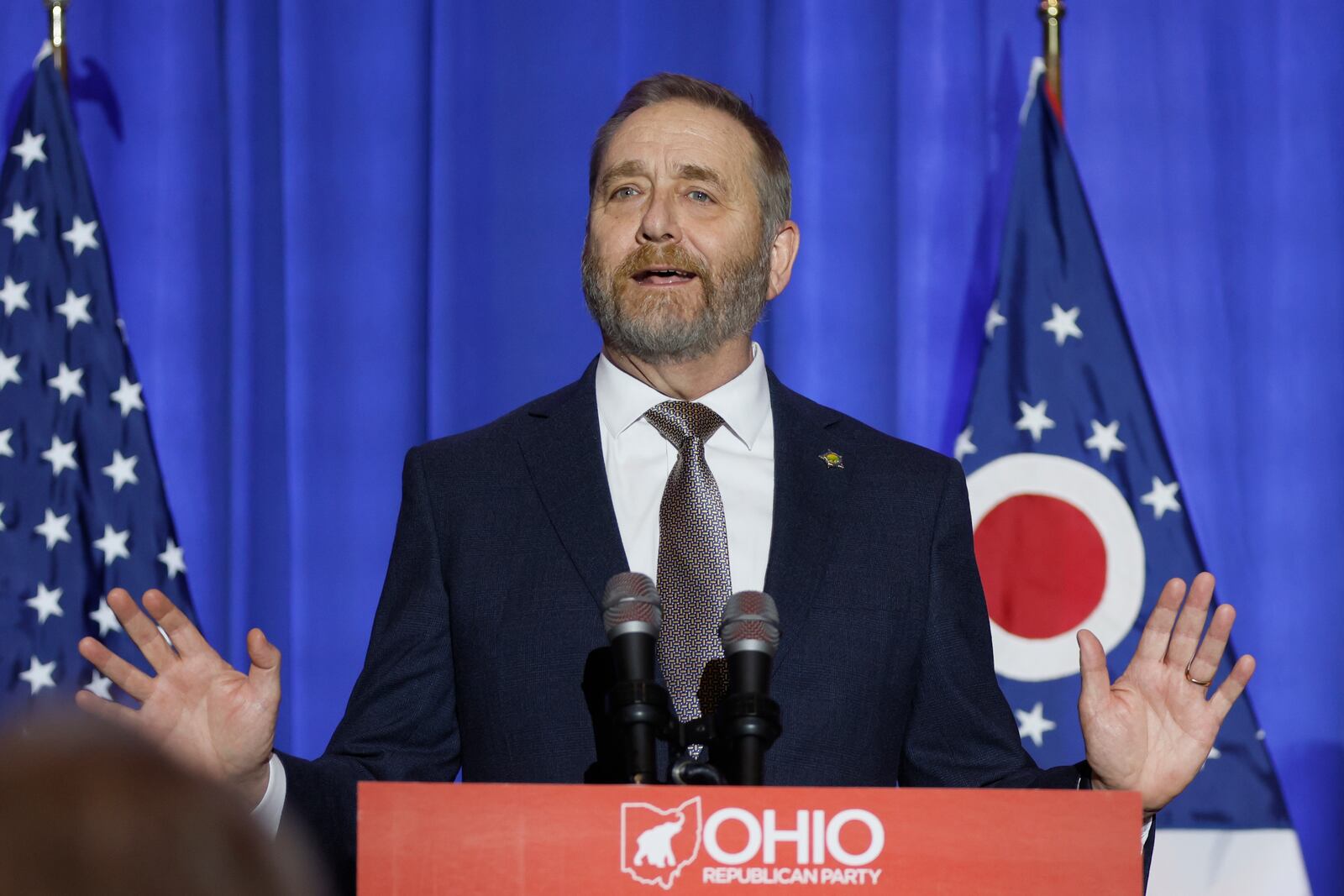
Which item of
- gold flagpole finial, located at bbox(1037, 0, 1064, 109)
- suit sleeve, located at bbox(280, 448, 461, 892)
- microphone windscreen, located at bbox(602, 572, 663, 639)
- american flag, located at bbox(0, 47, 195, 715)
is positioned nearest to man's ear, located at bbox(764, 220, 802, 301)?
suit sleeve, located at bbox(280, 448, 461, 892)

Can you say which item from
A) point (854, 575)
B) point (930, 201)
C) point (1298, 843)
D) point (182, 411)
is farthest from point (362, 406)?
point (1298, 843)

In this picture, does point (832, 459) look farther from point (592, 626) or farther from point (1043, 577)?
point (1043, 577)

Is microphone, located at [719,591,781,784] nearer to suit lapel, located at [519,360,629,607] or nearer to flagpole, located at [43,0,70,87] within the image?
suit lapel, located at [519,360,629,607]

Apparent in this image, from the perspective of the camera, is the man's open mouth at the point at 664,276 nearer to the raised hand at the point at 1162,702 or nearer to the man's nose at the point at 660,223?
the man's nose at the point at 660,223

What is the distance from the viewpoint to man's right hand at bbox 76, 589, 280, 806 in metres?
1.60

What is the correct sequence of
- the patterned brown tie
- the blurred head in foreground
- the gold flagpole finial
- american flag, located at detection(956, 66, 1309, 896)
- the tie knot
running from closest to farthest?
the blurred head in foreground, the patterned brown tie, the tie knot, american flag, located at detection(956, 66, 1309, 896), the gold flagpole finial

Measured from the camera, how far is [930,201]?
3613mm

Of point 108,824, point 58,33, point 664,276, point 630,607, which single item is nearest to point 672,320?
point 664,276

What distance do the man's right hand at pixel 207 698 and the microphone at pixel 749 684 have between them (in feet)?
1.65

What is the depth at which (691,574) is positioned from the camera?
196cm

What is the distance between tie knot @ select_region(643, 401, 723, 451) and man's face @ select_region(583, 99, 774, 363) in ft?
0.25

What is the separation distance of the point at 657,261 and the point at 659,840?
3.55 feet

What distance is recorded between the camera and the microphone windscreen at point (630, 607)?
4.68ft

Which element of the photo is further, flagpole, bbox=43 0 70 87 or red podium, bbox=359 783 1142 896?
flagpole, bbox=43 0 70 87
